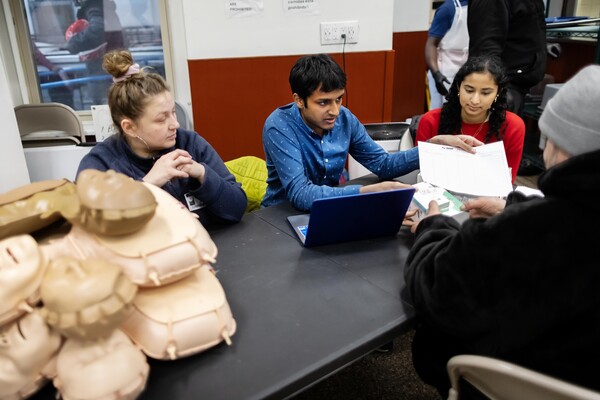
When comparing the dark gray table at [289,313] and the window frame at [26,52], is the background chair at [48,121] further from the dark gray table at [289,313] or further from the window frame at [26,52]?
the dark gray table at [289,313]

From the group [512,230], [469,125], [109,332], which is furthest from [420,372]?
[469,125]

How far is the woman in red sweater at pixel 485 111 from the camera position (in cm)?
183

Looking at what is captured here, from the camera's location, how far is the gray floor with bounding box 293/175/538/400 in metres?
1.71

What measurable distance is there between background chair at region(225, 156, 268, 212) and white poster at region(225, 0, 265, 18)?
92 cm

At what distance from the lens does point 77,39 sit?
3225mm

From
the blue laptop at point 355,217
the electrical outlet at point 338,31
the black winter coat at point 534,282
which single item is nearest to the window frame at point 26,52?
the electrical outlet at point 338,31

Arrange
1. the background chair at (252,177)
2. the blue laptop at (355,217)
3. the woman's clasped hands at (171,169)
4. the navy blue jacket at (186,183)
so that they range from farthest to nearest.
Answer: the background chair at (252,177)
the navy blue jacket at (186,183)
the woman's clasped hands at (171,169)
the blue laptop at (355,217)

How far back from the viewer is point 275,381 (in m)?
0.79

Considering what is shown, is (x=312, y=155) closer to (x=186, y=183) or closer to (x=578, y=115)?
(x=186, y=183)

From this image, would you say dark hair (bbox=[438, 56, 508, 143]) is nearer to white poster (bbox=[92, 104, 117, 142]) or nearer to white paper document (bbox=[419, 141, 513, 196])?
white paper document (bbox=[419, 141, 513, 196])

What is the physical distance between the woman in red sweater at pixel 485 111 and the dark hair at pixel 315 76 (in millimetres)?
541

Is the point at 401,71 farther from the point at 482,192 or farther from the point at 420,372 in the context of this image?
the point at 420,372

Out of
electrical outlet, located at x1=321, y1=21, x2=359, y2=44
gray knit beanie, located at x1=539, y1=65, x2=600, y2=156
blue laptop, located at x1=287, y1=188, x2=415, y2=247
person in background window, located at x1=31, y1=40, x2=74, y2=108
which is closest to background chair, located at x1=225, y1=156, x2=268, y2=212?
blue laptop, located at x1=287, y1=188, x2=415, y2=247

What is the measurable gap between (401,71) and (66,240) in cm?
373
